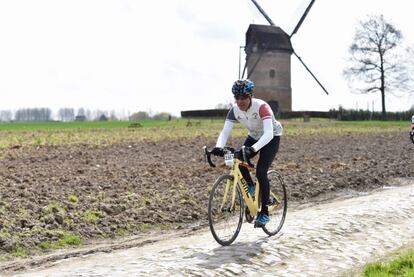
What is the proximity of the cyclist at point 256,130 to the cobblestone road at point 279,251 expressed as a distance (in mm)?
759

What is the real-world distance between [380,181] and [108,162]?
8.26 metres

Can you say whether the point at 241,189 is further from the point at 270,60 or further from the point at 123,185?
the point at 270,60

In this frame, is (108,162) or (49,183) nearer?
(49,183)

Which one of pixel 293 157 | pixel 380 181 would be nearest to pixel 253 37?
pixel 293 157

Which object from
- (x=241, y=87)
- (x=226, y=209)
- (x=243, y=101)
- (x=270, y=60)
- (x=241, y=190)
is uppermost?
(x=270, y=60)

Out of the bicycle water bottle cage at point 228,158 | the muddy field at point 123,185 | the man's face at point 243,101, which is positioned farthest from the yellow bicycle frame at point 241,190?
the muddy field at point 123,185

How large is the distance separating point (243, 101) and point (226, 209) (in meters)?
1.60

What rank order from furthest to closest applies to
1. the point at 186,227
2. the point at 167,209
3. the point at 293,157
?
the point at 293,157
the point at 167,209
the point at 186,227

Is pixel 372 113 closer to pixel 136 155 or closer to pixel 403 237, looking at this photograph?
pixel 136 155

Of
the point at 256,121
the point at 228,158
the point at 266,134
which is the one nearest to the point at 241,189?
the point at 228,158

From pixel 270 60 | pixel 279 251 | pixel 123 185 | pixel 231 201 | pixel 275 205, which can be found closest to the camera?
pixel 279 251

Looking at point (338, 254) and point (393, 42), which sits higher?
point (393, 42)

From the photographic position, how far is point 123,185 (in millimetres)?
14438

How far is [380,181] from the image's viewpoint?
18.1m
